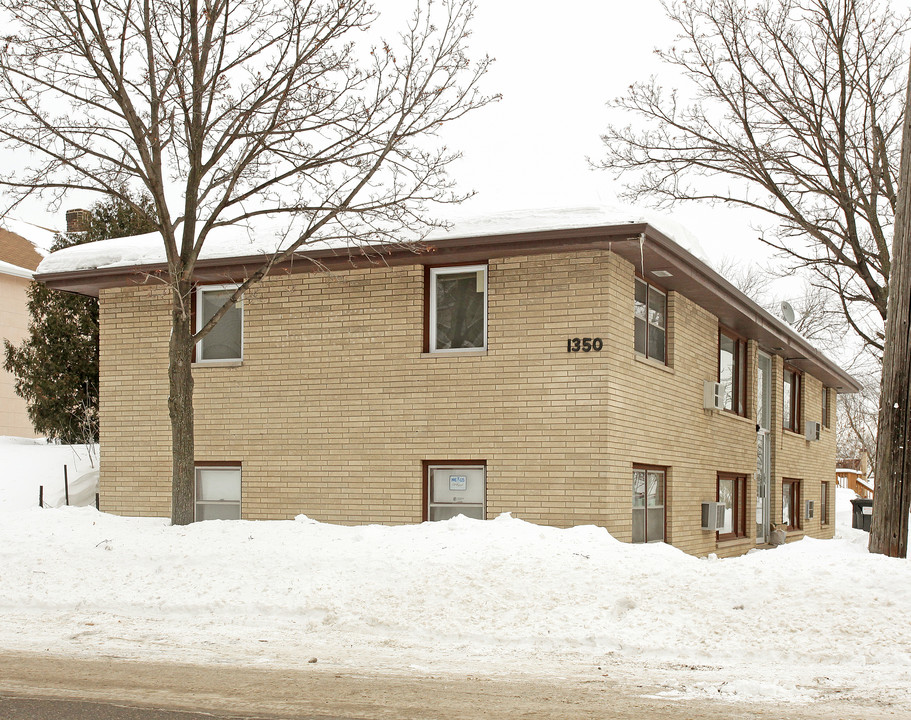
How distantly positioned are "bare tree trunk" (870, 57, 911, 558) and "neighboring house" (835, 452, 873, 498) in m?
30.4

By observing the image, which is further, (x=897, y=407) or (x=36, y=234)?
(x=36, y=234)

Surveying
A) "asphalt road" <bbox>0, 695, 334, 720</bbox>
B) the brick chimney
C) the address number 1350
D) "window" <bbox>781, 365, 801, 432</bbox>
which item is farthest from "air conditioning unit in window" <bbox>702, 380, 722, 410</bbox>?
the brick chimney

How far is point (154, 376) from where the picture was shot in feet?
51.3

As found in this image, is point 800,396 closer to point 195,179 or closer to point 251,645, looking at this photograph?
point 195,179

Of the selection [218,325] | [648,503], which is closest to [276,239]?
[218,325]

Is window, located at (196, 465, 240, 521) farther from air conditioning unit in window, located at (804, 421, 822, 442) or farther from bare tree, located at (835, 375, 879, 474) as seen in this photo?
bare tree, located at (835, 375, 879, 474)

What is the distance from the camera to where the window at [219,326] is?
15.4 metres

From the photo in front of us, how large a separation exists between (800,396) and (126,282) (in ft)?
54.4

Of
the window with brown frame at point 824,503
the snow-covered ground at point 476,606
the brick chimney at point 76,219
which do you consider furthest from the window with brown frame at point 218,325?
the window with brown frame at point 824,503

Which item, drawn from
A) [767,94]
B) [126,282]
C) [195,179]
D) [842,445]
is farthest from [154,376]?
[842,445]

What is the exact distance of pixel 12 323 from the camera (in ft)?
98.9

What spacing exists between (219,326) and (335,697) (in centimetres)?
969

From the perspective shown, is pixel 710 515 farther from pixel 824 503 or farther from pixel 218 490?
pixel 824 503

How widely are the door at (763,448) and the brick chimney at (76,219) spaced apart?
16.4 metres
